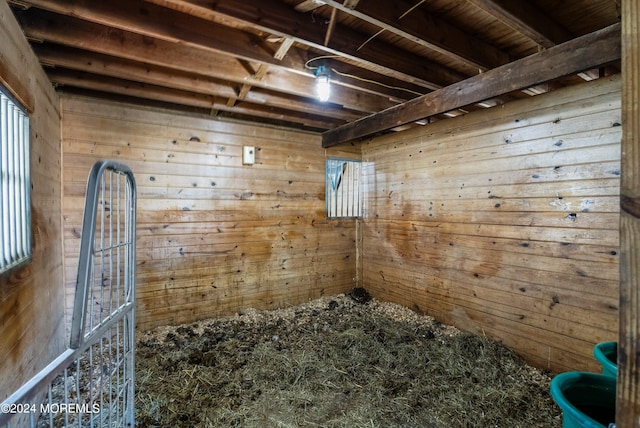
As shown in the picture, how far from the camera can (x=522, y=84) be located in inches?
77.5

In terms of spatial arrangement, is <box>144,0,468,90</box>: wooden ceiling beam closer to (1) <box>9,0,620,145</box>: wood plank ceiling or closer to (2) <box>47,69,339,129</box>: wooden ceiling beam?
(1) <box>9,0,620,145</box>: wood plank ceiling

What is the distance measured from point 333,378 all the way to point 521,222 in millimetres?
2002

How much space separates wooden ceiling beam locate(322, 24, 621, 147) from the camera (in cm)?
164

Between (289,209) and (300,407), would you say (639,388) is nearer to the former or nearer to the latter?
(300,407)

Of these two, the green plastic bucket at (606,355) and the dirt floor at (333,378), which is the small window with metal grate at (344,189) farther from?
the green plastic bucket at (606,355)

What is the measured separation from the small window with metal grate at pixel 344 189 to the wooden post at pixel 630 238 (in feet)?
11.9

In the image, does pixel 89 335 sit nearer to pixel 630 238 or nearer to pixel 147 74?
pixel 630 238

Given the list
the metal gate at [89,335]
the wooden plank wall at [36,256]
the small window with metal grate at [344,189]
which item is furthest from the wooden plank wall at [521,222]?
the wooden plank wall at [36,256]

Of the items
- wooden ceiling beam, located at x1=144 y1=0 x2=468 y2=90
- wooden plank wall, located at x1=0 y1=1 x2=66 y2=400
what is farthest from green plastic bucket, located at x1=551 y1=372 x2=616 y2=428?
wooden plank wall, located at x1=0 y1=1 x2=66 y2=400

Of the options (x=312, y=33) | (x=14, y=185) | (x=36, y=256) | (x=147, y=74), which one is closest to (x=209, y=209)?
(x=147, y=74)

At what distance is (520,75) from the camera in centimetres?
197

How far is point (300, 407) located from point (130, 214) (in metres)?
1.59

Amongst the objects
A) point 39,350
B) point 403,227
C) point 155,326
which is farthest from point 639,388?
point 155,326

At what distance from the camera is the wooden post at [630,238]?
449 mm
